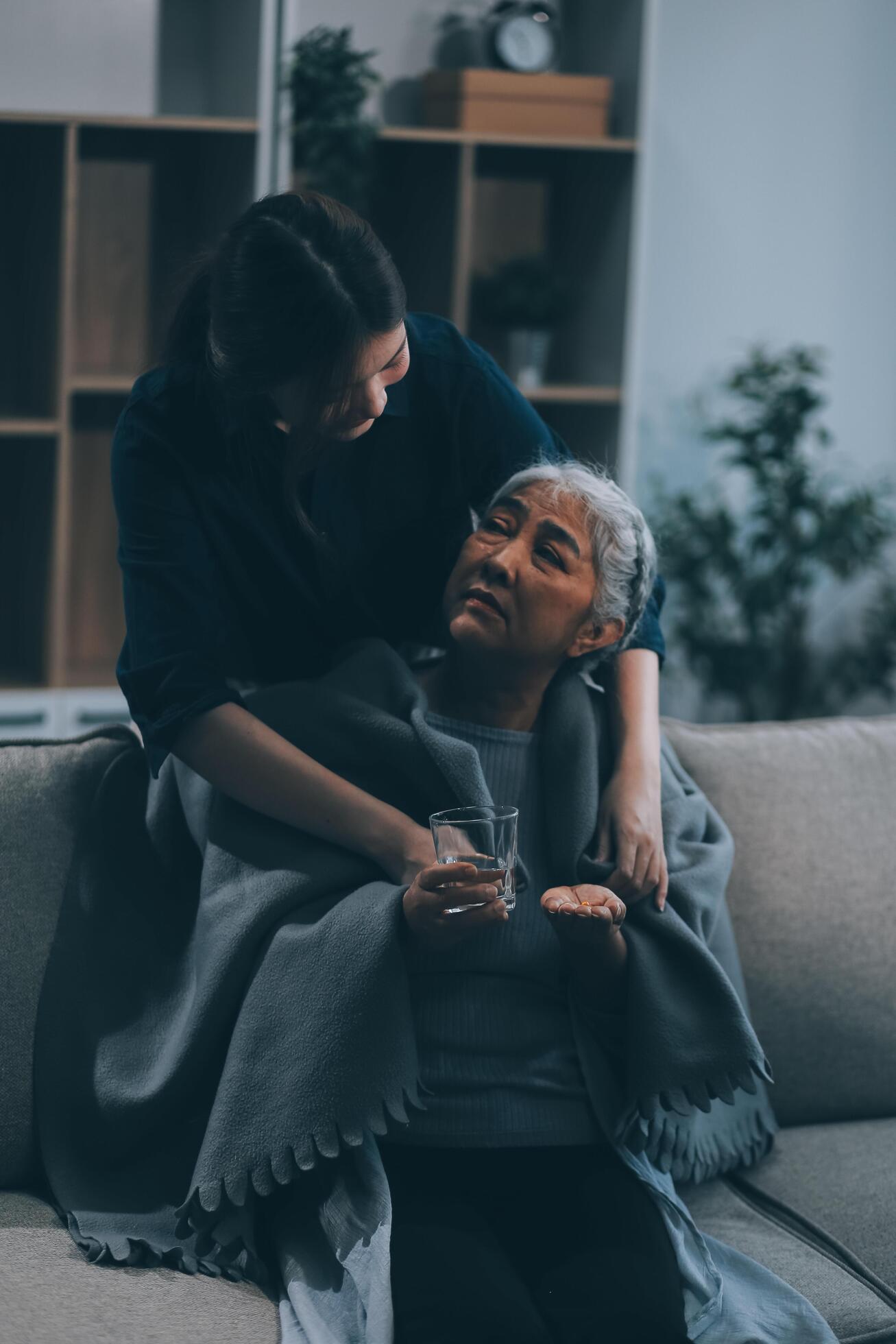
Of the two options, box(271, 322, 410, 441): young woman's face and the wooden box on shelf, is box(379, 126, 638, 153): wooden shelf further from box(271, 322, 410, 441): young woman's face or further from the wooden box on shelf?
box(271, 322, 410, 441): young woman's face

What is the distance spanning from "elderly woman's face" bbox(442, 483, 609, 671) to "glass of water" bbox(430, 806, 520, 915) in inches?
13.0

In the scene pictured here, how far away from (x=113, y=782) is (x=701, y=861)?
71cm

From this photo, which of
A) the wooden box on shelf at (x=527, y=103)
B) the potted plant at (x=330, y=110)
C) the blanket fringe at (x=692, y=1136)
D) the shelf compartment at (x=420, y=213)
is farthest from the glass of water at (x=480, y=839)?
the wooden box on shelf at (x=527, y=103)

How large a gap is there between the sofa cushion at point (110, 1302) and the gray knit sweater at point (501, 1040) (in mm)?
229

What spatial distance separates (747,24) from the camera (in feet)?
12.4

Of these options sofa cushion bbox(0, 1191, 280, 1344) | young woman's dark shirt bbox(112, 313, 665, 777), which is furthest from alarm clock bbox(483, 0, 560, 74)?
sofa cushion bbox(0, 1191, 280, 1344)

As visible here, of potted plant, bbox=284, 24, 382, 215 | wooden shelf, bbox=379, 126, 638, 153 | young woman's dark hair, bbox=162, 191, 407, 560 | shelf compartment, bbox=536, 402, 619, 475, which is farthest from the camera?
shelf compartment, bbox=536, 402, 619, 475

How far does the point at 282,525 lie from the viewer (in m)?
1.69

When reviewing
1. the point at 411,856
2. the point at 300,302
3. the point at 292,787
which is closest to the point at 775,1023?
the point at 411,856

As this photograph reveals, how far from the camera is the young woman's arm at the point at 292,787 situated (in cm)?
155

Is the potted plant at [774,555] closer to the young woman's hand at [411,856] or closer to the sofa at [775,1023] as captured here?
the sofa at [775,1023]

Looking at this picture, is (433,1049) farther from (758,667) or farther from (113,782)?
(758,667)

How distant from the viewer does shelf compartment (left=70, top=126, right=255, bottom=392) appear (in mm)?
3330

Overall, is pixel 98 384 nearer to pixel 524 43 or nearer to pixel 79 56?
pixel 79 56
